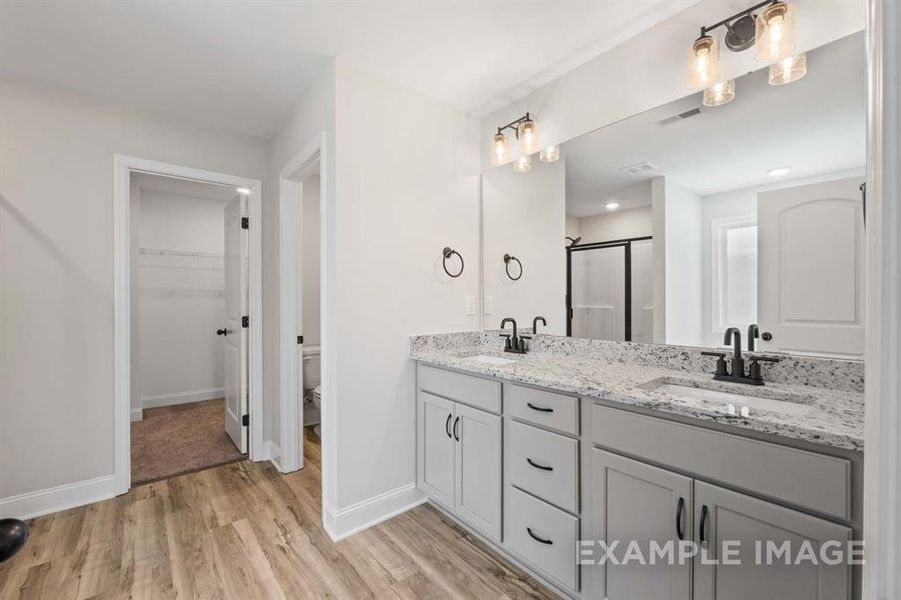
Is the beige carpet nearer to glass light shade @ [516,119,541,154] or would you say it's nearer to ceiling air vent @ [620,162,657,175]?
glass light shade @ [516,119,541,154]

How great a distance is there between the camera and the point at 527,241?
8.25 feet

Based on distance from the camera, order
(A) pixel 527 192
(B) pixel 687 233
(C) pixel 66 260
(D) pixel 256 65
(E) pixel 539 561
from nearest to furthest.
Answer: (E) pixel 539 561 → (B) pixel 687 233 → (D) pixel 256 65 → (C) pixel 66 260 → (A) pixel 527 192

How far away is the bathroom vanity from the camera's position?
1025 mm

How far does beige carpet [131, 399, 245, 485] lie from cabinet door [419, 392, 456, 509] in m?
1.66

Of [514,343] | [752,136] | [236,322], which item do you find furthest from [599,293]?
[236,322]

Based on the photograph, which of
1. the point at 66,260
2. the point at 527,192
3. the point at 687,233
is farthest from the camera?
the point at 527,192

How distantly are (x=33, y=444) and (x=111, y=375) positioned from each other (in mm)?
482

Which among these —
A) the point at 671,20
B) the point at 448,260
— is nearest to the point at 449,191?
the point at 448,260

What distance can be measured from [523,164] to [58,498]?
3.33 m

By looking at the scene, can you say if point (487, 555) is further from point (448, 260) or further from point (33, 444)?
point (33, 444)

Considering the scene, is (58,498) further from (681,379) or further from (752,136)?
A: (752,136)

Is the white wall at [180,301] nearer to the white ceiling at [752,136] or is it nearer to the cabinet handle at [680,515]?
the white ceiling at [752,136]

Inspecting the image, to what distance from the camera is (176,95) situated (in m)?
2.40

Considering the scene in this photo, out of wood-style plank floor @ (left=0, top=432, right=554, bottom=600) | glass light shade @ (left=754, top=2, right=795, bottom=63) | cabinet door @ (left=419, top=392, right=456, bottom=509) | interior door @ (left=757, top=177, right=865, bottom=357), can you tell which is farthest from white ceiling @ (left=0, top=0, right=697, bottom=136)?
wood-style plank floor @ (left=0, top=432, right=554, bottom=600)
